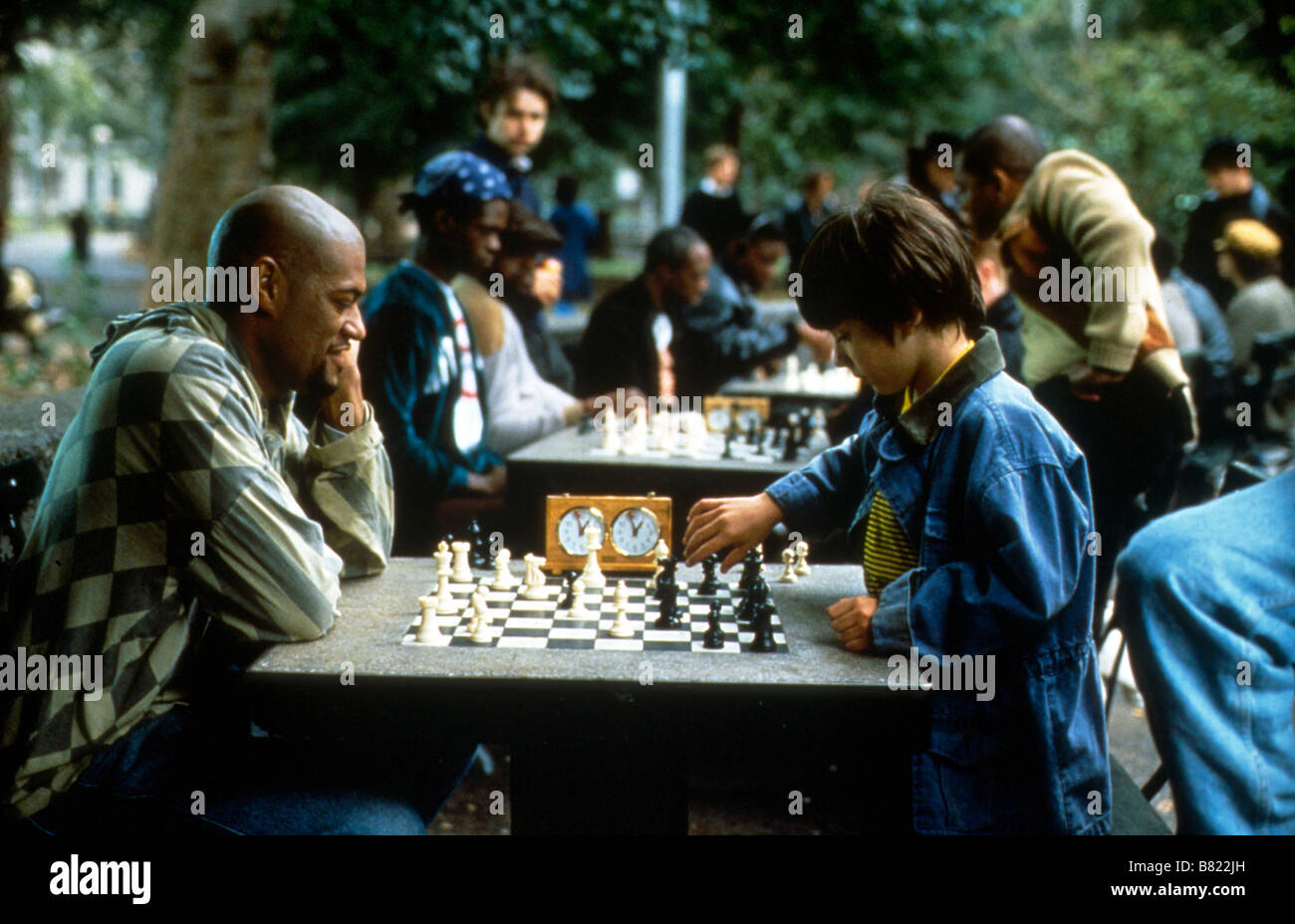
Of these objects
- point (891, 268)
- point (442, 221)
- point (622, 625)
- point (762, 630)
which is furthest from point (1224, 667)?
point (442, 221)

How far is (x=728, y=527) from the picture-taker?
8.96ft

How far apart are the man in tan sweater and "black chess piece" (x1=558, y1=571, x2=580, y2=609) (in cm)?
253

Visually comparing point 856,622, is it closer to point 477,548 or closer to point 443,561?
point 443,561

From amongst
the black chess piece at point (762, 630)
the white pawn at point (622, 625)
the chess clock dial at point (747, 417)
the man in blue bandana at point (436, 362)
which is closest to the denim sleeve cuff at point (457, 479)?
the man in blue bandana at point (436, 362)

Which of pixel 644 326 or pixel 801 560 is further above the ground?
pixel 644 326

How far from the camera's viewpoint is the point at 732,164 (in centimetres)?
1035

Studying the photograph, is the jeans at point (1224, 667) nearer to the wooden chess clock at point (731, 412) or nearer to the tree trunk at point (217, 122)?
the wooden chess clock at point (731, 412)

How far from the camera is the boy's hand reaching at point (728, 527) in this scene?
2729 millimetres

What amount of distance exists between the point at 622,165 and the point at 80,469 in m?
29.4

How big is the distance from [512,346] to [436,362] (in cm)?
94

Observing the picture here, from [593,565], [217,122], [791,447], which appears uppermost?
[217,122]

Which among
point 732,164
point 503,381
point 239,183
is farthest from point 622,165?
Answer: point 503,381

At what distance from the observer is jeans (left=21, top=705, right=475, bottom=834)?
222cm

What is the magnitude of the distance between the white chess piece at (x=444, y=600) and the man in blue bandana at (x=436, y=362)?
168cm
